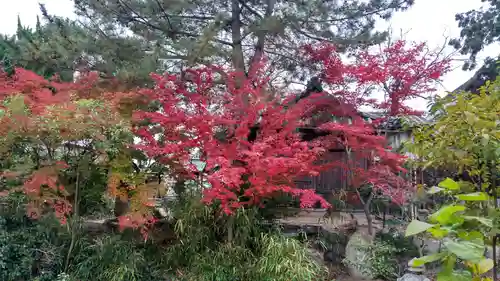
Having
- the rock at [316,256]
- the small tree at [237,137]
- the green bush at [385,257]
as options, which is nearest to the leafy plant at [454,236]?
the small tree at [237,137]

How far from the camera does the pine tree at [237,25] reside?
629 centimetres

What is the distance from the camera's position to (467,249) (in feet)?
2.99

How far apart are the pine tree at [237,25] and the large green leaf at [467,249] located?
5230mm

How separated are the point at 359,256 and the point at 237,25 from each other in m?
4.96

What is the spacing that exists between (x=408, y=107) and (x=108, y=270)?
6564mm

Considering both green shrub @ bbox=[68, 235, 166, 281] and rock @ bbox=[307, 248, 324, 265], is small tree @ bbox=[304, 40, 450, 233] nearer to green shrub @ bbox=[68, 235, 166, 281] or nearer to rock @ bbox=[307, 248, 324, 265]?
rock @ bbox=[307, 248, 324, 265]

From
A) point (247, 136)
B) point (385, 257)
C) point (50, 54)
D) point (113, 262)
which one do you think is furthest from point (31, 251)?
point (385, 257)

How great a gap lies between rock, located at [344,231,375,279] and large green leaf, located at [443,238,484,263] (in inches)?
219

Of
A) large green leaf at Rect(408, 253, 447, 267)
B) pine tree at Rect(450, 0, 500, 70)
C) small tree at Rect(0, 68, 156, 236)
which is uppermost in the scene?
pine tree at Rect(450, 0, 500, 70)

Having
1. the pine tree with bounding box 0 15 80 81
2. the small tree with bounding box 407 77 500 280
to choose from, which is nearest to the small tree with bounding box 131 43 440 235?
the pine tree with bounding box 0 15 80 81

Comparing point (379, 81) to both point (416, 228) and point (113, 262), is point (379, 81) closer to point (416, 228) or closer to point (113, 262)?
point (113, 262)

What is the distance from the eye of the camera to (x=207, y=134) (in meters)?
5.34

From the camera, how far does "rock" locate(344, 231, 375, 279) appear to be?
6059 millimetres

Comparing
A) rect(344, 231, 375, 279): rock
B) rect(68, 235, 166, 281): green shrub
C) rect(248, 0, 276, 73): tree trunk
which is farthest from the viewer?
rect(248, 0, 276, 73): tree trunk
